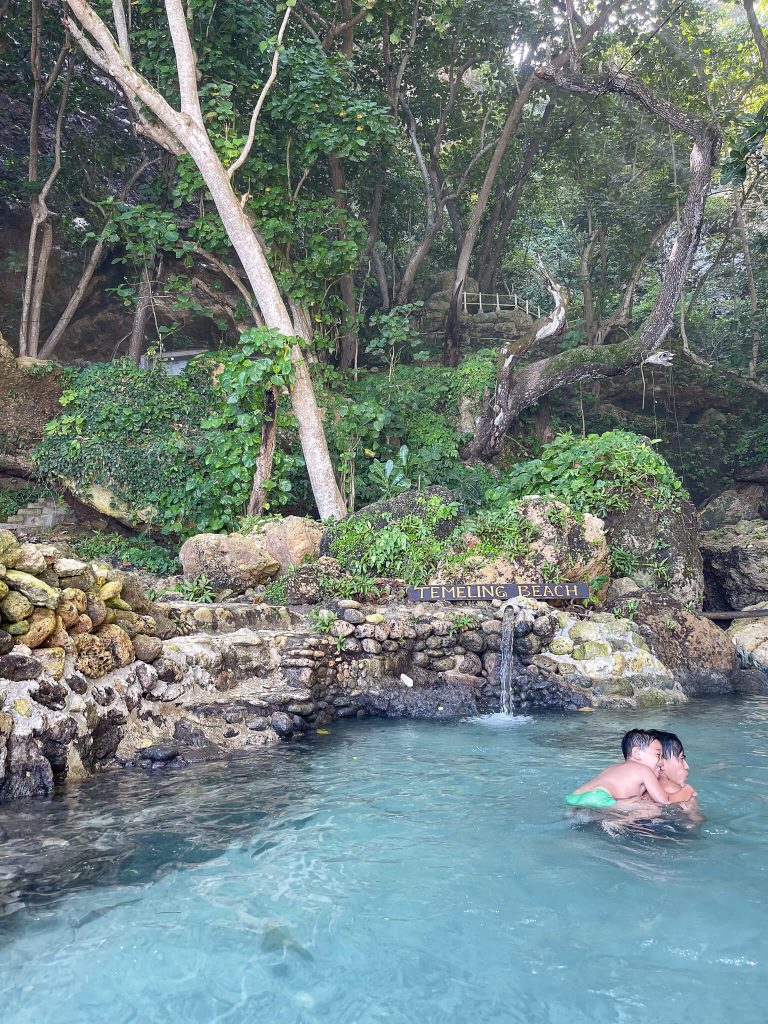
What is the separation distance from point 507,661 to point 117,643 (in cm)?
398

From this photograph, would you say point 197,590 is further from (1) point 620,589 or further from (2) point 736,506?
(2) point 736,506

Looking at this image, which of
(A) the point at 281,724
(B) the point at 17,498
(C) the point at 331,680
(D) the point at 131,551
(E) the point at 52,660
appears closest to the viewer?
(E) the point at 52,660

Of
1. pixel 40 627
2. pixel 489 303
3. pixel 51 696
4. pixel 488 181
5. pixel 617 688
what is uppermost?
pixel 488 181

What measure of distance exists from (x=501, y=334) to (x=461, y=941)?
15409 mm

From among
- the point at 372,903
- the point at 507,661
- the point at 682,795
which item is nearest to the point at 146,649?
the point at 372,903

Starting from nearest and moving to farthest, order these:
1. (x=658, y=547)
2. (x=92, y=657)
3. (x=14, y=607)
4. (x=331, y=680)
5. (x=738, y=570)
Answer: (x=14, y=607) → (x=92, y=657) → (x=331, y=680) → (x=658, y=547) → (x=738, y=570)

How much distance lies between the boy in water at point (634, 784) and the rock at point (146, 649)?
3412 millimetres

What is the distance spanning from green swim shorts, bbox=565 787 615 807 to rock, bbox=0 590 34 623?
3.88m

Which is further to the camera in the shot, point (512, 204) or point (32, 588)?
point (512, 204)

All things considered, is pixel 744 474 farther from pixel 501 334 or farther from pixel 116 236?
pixel 116 236

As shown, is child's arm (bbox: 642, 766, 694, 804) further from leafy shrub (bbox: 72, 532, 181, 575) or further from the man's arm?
leafy shrub (bbox: 72, 532, 181, 575)

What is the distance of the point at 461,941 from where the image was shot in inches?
125

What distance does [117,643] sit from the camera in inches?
230

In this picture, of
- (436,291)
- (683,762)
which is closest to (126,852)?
(683,762)
